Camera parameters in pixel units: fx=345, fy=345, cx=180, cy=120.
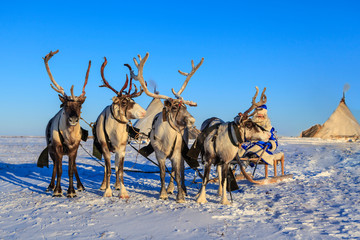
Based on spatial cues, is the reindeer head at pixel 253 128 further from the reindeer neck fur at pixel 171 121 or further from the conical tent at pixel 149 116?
the conical tent at pixel 149 116

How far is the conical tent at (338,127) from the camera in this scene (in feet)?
102

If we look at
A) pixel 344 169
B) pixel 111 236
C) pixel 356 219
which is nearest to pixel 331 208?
pixel 356 219

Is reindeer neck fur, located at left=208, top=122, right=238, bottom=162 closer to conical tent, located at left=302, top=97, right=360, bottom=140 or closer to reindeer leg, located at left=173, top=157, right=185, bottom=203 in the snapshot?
reindeer leg, located at left=173, top=157, right=185, bottom=203

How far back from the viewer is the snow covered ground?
5137 millimetres

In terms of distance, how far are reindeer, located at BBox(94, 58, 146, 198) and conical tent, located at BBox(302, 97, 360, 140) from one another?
2667 cm

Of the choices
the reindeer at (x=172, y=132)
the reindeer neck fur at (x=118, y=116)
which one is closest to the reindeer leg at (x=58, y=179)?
the reindeer neck fur at (x=118, y=116)

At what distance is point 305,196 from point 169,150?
10.9ft

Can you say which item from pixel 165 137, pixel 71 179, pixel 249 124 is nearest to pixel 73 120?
pixel 71 179

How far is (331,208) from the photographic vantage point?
21.9 ft

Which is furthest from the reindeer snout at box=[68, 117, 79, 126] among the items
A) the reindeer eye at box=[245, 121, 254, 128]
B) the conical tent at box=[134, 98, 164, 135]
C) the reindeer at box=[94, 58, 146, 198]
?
the conical tent at box=[134, 98, 164, 135]

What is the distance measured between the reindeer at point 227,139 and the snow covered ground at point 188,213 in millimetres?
633

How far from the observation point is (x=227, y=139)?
7.18m

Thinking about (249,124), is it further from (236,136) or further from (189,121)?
(189,121)

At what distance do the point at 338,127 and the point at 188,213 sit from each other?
94.9 feet
